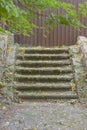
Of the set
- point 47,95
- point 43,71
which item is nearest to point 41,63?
point 43,71

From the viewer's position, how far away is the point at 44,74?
816 centimetres

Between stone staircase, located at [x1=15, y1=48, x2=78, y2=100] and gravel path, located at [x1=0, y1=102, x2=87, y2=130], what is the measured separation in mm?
564

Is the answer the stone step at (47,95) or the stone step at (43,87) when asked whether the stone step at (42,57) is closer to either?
the stone step at (43,87)

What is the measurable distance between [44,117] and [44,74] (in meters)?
2.45

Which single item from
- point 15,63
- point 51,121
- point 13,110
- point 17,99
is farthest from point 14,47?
point 51,121

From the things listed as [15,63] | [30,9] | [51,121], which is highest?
[30,9]

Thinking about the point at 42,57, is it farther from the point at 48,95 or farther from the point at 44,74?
the point at 48,95

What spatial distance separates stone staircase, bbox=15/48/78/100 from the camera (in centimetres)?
734

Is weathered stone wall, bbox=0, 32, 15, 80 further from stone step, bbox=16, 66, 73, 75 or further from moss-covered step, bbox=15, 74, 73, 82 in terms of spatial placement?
moss-covered step, bbox=15, 74, 73, 82

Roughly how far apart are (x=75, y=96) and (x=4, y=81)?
153cm

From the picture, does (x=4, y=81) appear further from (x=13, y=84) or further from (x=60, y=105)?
(x=60, y=105)

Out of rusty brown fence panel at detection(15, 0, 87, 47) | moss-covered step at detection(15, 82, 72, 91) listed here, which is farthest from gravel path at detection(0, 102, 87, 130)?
rusty brown fence panel at detection(15, 0, 87, 47)

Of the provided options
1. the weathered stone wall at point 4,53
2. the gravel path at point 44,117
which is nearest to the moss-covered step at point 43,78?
the weathered stone wall at point 4,53

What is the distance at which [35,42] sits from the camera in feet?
42.8
